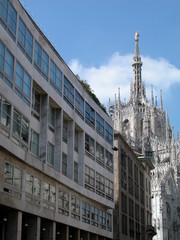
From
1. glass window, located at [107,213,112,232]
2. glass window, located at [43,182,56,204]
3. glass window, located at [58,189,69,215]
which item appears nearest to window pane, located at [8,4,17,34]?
glass window, located at [43,182,56,204]

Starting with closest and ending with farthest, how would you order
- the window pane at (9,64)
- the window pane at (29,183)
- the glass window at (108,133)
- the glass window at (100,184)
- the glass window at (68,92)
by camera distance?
the window pane at (9,64) < the window pane at (29,183) < the glass window at (68,92) < the glass window at (100,184) < the glass window at (108,133)

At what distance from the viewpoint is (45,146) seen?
3111 centimetres

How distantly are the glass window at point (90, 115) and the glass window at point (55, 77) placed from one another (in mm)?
6791

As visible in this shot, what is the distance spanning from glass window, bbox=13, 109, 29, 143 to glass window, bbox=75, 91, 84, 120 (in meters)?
11.0

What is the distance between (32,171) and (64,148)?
7237 millimetres

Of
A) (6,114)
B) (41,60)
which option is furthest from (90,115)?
(6,114)

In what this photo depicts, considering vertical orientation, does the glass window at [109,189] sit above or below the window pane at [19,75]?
below

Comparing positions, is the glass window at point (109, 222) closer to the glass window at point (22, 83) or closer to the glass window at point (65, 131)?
the glass window at point (65, 131)

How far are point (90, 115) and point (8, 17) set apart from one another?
57.4 feet

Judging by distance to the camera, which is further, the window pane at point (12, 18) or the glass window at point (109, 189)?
the glass window at point (109, 189)

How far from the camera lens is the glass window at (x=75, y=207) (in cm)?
3600

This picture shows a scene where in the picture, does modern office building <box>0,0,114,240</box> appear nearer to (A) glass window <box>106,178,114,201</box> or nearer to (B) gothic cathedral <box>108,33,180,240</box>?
(A) glass window <box>106,178,114,201</box>

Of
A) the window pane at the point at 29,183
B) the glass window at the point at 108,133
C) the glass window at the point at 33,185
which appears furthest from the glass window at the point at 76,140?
the window pane at the point at 29,183

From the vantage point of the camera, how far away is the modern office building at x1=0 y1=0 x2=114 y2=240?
84.7 ft
